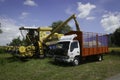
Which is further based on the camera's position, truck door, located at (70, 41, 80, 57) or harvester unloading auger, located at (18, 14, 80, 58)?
harvester unloading auger, located at (18, 14, 80, 58)

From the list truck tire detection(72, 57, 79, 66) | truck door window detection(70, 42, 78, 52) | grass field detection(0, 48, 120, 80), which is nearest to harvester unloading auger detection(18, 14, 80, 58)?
grass field detection(0, 48, 120, 80)

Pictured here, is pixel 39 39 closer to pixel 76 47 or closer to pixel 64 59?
pixel 76 47

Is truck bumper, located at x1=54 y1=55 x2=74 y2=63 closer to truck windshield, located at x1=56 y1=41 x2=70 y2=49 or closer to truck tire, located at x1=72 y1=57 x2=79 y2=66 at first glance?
truck tire, located at x1=72 y1=57 x2=79 y2=66

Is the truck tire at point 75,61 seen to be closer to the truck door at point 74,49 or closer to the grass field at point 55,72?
the truck door at point 74,49

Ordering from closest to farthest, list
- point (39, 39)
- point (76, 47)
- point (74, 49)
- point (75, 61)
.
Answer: point (74, 49), point (75, 61), point (76, 47), point (39, 39)

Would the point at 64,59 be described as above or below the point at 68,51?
below

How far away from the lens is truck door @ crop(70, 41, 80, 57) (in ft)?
72.0

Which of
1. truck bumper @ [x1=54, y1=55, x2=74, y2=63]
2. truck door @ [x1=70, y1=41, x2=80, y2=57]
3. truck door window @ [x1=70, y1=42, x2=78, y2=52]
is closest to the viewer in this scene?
truck bumper @ [x1=54, y1=55, x2=74, y2=63]

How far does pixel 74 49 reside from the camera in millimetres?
22219

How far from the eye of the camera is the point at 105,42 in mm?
28359

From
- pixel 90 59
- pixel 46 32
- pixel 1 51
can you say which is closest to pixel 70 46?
pixel 90 59

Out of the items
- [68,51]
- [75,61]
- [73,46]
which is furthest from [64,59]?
[73,46]

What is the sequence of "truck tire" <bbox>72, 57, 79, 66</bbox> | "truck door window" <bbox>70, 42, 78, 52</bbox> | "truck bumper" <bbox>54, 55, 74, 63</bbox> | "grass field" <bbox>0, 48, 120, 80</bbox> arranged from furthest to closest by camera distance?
"truck tire" <bbox>72, 57, 79, 66</bbox>
"truck door window" <bbox>70, 42, 78, 52</bbox>
"truck bumper" <bbox>54, 55, 74, 63</bbox>
"grass field" <bbox>0, 48, 120, 80</bbox>

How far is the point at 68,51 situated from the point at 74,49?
887 mm
